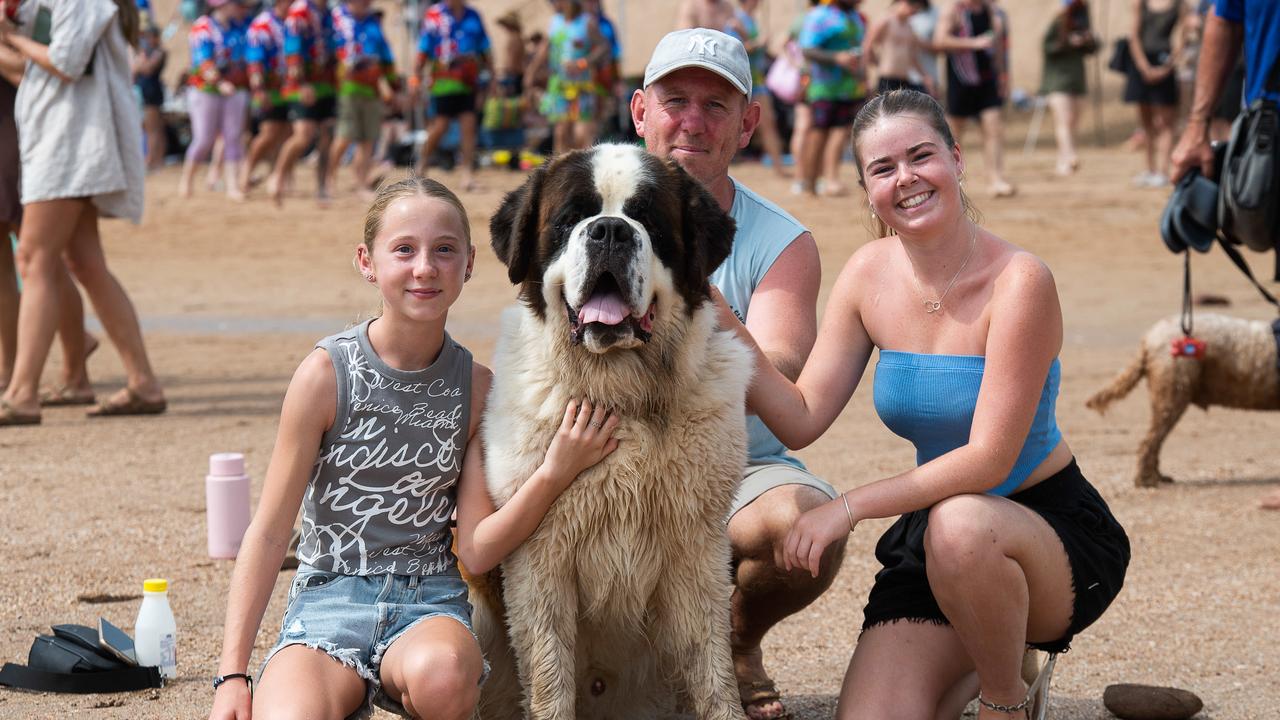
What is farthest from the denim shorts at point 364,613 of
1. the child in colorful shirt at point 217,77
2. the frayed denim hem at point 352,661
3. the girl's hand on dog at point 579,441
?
the child in colorful shirt at point 217,77

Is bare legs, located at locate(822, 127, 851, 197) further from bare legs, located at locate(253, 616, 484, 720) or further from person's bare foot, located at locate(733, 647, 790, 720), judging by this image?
bare legs, located at locate(253, 616, 484, 720)

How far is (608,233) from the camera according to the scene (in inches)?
117

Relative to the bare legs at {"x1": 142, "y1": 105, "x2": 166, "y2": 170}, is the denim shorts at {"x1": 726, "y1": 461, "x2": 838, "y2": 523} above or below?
above

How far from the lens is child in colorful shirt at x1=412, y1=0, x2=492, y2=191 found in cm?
1502

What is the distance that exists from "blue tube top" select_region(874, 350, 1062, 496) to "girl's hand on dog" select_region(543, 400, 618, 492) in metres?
0.70

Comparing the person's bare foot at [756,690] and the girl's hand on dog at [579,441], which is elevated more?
Result: the girl's hand on dog at [579,441]

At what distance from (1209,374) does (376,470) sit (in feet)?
13.9

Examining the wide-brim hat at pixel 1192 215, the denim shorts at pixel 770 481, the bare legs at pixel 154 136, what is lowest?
the bare legs at pixel 154 136

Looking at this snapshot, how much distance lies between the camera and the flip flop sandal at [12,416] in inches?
268

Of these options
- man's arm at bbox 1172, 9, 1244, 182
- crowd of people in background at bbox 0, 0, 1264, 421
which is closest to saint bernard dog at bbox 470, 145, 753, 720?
man's arm at bbox 1172, 9, 1244, 182

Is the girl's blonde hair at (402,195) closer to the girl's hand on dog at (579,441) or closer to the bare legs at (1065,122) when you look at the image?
the girl's hand on dog at (579,441)

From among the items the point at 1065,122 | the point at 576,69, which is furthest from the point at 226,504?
the point at 1065,122

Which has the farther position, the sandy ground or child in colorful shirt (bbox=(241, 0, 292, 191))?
child in colorful shirt (bbox=(241, 0, 292, 191))

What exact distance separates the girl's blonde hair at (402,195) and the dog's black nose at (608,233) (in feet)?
1.24
